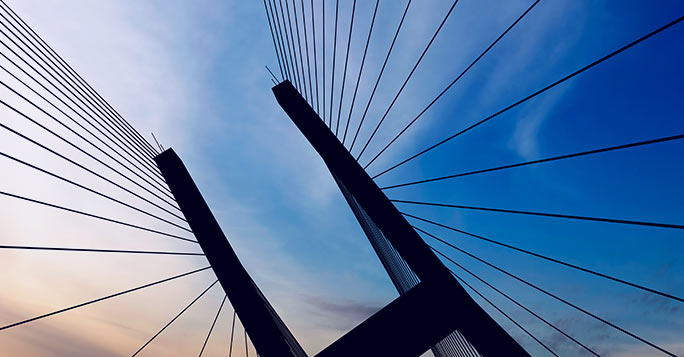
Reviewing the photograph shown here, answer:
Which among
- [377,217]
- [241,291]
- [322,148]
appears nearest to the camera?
[241,291]

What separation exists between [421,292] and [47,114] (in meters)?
4.49

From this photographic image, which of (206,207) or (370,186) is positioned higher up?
(206,207)

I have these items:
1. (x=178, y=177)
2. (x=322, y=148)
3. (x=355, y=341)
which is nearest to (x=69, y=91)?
(x=178, y=177)

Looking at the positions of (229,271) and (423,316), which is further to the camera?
(229,271)

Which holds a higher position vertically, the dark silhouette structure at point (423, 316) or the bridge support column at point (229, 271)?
the bridge support column at point (229, 271)

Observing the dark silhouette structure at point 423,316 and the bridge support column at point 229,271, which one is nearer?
the dark silhouette structure at point 423,316

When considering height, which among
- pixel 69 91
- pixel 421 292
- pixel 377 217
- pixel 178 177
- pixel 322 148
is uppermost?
pixel 69 91

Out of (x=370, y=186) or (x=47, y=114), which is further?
(x=370, y=186)

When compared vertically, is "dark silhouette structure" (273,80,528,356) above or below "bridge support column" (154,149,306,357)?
below

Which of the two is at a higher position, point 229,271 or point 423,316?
point 229,271

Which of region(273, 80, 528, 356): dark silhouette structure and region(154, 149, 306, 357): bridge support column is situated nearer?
region(273, 80, 528, 356): dark silhouette structure

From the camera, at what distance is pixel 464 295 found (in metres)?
3.76

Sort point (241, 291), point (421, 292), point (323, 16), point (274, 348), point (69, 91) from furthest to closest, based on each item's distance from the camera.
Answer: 1. point (323, 16)
2. point (69, 91)
3. point (241, 291)
4. point (421, 292)
5. point (274, 348)

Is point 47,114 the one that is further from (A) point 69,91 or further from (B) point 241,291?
(B) point 241,291
